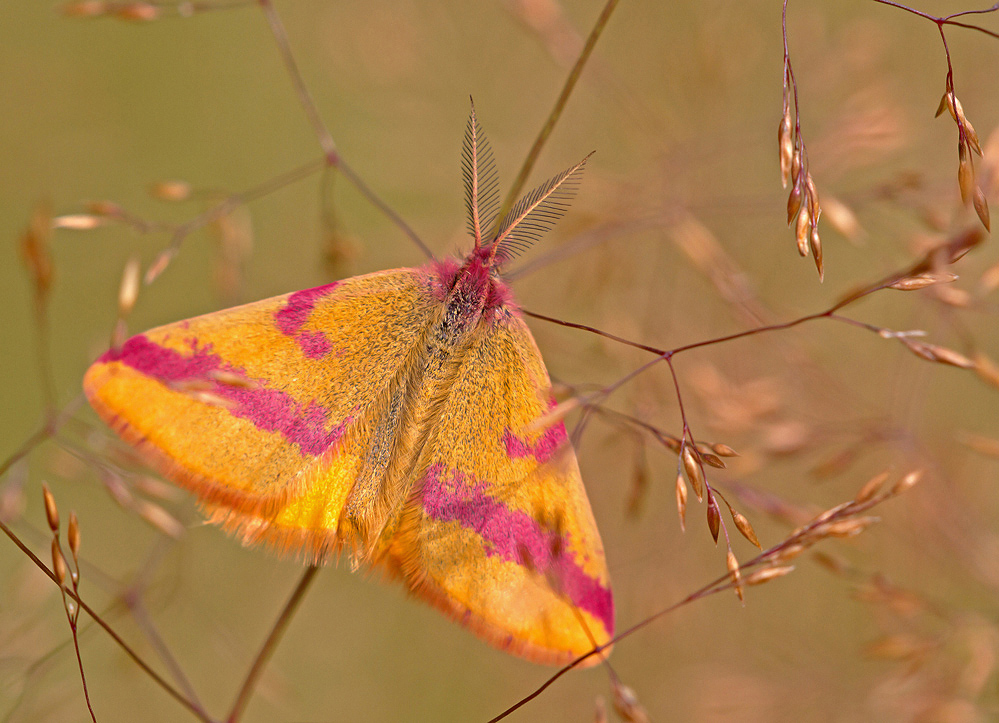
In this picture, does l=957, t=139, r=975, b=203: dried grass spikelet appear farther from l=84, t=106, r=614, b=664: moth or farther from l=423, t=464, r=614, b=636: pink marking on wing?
l=423, t=464, r=614, b=636: pink marking on wing

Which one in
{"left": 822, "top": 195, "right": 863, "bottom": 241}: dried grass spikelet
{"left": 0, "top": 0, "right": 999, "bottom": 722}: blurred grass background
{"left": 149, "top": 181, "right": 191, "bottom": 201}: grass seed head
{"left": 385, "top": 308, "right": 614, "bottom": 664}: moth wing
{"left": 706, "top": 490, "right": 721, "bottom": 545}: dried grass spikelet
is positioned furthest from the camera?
{"left": 0, "top": 0, "right": 999, "bottom": 722}: blurred grass background

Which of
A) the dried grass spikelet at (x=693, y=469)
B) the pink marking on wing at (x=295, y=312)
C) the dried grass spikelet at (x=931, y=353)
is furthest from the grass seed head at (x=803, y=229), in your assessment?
the pink marking on wing at (x=295, y=312)

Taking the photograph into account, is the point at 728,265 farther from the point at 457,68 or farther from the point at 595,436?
the point at 457,68

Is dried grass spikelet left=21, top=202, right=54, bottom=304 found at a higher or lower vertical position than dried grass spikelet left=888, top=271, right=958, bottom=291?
lower

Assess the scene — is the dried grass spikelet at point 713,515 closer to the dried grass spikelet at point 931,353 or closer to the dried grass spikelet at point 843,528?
the dried grass spikelet at point 843,528

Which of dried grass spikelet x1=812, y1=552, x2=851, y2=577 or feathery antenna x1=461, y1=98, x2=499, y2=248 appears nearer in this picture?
feathery antenna x1=461, y1=98, x2=499, y2=248

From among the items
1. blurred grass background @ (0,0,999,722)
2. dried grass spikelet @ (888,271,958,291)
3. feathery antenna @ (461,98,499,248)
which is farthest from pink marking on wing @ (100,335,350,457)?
dried grass spikelet @ (888,271,958,291)

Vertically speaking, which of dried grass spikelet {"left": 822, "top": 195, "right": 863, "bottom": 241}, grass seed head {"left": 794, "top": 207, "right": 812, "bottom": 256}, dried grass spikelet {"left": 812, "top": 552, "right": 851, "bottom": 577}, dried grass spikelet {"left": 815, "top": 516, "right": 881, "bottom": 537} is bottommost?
dried grass spikelet {"left": 812, "top": 552, "right": 851, "bottom": 577}
